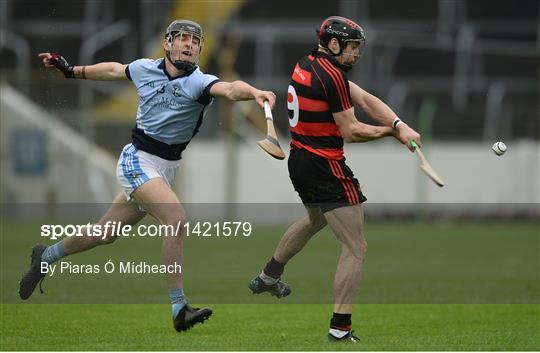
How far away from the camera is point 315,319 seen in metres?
10.8

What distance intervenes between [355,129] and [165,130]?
161cm

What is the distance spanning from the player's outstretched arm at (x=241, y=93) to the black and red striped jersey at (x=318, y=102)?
1.53 feet

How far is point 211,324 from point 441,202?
15.4 metres

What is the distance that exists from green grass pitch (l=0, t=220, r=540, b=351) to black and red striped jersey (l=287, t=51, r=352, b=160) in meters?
1.46

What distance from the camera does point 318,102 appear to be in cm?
919

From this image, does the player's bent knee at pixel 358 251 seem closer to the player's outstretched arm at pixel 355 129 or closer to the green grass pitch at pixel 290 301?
the green grass pitch at pixel 290 301

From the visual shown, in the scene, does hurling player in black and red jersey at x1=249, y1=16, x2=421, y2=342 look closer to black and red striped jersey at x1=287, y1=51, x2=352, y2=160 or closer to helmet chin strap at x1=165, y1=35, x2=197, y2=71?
black and red striped jersey at x1=287, y1=51, x2=352, y2=160

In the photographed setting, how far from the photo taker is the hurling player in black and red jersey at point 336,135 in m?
9.07

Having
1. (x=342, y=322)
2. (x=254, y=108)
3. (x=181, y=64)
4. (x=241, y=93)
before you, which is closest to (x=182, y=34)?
(x=181, y=64)

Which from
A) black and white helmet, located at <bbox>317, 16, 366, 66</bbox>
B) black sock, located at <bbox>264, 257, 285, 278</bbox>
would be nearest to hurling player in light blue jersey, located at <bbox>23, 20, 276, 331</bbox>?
black and white helmet, located at <bbox>317, 16, 366, 66</bbox>

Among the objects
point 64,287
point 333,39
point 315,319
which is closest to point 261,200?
point 64,287

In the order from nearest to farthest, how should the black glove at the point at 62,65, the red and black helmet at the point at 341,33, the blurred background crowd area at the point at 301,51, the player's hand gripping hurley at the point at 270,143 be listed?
the player's hand gripping hurley at the point at 270,143
the red and black helmet at the point at 341,33
the black glove at the point at 62,65
the blurred background crowd area at the point at 301,51

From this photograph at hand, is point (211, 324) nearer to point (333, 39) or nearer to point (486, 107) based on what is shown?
point (333, 39)

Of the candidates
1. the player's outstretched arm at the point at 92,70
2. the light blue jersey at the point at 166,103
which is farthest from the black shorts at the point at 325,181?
the player's outstretched arm at the point at 92,70
